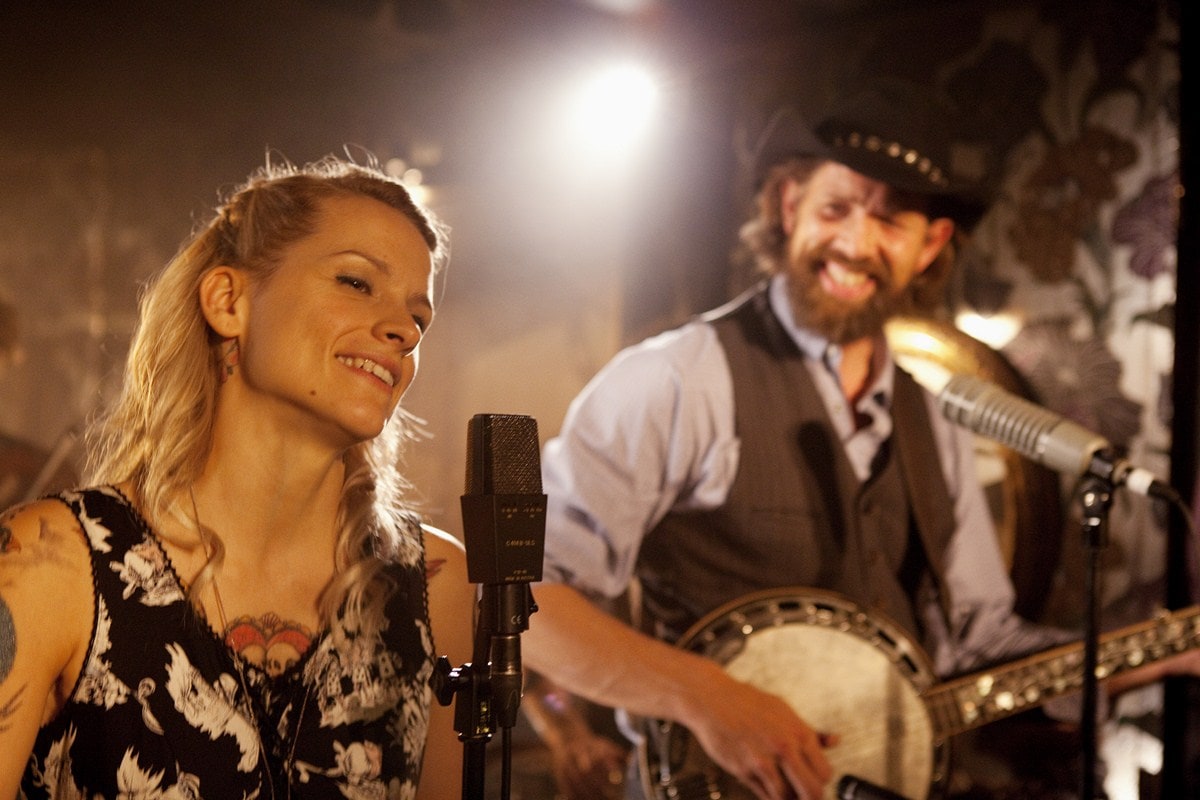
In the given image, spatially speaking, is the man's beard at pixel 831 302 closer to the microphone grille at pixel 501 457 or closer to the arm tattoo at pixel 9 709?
the microphone grille at pixel 501 457

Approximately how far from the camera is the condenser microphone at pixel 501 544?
1467mm

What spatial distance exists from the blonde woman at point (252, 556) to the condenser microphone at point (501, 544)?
0.40 meters

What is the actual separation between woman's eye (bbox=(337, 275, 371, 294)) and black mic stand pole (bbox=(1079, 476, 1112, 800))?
1.76m

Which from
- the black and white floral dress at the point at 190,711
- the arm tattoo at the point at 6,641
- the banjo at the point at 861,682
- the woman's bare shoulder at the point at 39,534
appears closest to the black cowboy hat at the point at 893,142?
the banjo at the point at 861,682

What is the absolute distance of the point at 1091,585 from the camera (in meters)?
2.48

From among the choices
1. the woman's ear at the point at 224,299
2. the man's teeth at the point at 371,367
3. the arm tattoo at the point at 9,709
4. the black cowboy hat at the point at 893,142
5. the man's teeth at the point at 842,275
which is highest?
the black cowboy hat at the point at 893,142

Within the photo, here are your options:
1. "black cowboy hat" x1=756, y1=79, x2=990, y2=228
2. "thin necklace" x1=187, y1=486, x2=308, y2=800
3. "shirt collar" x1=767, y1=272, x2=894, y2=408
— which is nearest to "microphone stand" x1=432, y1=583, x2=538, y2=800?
"thin necklace" x1=187, y1=486, x2=308, y2=800

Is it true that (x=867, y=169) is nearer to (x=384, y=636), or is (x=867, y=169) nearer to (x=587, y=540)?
(x=587, y=540)

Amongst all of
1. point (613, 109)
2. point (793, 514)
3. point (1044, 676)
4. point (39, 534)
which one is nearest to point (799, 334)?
point (793, 514)

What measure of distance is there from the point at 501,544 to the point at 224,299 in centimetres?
82

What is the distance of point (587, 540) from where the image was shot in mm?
3002

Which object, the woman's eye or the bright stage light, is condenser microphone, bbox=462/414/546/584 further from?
the bright stage light

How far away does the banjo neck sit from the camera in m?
3.10

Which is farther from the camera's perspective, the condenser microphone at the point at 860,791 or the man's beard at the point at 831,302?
the man's beard at the point at 831,302
